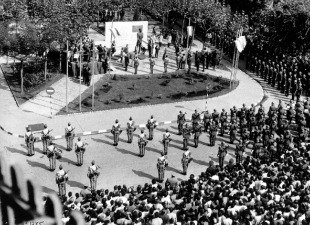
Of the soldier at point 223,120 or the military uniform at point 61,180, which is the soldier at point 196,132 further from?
the military uniform at point 61,180

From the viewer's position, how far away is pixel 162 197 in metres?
17.7

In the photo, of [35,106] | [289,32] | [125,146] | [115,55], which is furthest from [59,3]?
[289,32]

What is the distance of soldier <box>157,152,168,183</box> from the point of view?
2152 cm

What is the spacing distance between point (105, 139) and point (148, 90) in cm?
779

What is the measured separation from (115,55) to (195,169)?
1795cm

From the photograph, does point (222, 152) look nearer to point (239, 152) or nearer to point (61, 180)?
point (239, 152)

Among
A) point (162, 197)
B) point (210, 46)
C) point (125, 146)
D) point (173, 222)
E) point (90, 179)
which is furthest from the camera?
point (210, 46)

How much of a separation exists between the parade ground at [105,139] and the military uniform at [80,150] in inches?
12.4

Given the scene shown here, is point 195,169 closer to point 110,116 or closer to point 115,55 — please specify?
point 110,116

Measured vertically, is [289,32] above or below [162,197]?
above

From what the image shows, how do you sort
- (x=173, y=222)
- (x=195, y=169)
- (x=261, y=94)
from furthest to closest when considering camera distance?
(x=261, y=94) < (x=195, y=169) < (x=173, y=222)

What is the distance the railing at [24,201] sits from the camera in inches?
103

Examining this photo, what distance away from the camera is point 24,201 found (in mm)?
2689

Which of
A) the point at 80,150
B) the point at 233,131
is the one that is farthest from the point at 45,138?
the point at 233,131
